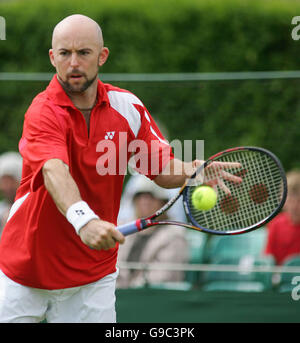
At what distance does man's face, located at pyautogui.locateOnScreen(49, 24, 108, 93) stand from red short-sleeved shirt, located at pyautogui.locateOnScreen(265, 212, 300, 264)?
8.97 feet

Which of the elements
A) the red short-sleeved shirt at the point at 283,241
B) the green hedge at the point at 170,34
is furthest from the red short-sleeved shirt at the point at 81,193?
the green hedge at the point at 170,34

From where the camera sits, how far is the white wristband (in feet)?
9.52

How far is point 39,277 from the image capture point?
3.47 metres

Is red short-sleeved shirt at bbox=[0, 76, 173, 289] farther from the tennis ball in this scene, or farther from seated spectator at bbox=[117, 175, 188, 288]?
seated spectator at bbox=[117, 175, 188, 288]

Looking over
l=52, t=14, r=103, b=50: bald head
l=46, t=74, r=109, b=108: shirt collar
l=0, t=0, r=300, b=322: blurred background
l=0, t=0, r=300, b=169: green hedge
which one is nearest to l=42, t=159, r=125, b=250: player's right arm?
l=46, t=74, r=109, b=108: shirt collar

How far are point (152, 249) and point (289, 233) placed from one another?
1109mm

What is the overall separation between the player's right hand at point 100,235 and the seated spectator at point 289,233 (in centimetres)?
298

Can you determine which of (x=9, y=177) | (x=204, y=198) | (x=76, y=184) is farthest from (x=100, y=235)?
(x=9, y=177)

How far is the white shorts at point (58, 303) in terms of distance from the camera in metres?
3.47

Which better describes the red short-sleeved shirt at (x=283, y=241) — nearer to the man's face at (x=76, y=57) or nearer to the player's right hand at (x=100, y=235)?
the man's face at (x=76, y=57)

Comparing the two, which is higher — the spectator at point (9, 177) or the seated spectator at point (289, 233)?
the spectator at point (9, 177)
